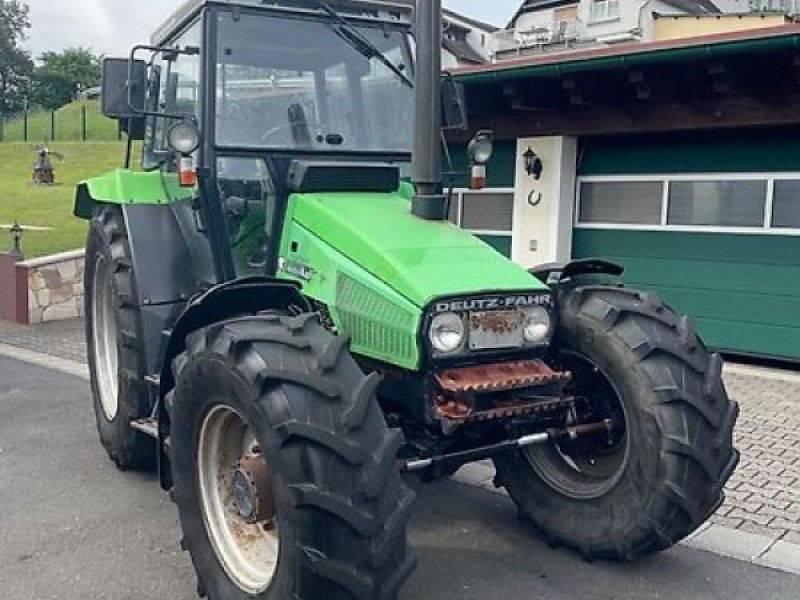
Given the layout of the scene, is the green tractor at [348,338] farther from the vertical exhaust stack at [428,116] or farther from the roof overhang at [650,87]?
the roof overhang at [650,87]

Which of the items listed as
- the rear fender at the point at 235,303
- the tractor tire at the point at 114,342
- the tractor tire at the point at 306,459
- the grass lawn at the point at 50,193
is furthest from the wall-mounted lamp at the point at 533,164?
the tractor tire at the point at 306,459

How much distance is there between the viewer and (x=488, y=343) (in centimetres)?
347

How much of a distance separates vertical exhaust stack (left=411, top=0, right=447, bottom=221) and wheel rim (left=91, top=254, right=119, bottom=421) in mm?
2292

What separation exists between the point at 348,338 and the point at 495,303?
0.68 m

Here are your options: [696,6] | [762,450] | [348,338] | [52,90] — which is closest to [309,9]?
[348,338]

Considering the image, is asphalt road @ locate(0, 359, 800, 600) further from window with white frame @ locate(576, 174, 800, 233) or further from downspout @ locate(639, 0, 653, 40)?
downspout @ locate(639, 0, 653, 40)

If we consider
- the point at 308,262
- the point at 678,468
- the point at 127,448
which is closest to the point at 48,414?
the point at 127,448

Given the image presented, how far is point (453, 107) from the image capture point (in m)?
4.47

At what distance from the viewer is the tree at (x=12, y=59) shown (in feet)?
228

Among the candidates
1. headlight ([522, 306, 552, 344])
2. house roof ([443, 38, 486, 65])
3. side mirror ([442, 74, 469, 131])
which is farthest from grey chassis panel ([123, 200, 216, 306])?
house roof ([443, 38, 486, 65])

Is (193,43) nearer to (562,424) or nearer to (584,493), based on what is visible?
(562,424)

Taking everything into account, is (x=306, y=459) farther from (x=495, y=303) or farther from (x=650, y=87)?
(x=650, y=87)

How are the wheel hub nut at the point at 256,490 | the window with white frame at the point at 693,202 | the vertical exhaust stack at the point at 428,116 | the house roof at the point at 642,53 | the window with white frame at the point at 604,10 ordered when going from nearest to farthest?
the wheel hub nut at the point at 256,490 → the vertical exhaust stack at the point at 428,116 → the house roof at the point at 642,53 → the window with white frame at the point at 693,202 → the window with white frame at the point at 604,10

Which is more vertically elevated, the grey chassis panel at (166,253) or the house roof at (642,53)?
the house roof at (642,53)
